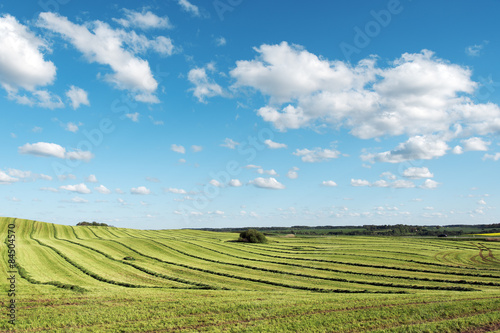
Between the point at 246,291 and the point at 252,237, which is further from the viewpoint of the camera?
the point at 252,237

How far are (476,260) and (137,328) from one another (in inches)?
2616

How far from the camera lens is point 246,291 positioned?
29750 millimetres

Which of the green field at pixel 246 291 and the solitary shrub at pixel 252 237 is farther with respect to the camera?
the solitary shrub at pixel 252 237

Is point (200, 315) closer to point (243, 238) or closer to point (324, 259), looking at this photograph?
point (324, 259)

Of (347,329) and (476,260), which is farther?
(476,260)

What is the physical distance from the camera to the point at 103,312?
18.7 meters

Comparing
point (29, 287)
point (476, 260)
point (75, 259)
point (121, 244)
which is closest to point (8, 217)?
point (121, 244)

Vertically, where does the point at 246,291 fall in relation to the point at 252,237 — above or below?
below

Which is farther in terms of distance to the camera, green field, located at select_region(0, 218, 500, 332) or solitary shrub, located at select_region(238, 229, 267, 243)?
solitary shrub, located at select_region(238, 229, 267, 243)

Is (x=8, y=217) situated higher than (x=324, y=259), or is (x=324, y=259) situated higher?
(x=8, y=217)

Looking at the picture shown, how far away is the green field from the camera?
17125 mm

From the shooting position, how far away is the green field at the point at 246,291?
17125mm

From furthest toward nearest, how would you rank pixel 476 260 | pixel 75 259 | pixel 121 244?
pixel 121 244
pixel 476 260
pixel 75 259

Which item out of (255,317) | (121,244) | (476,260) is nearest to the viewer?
(255,317)
